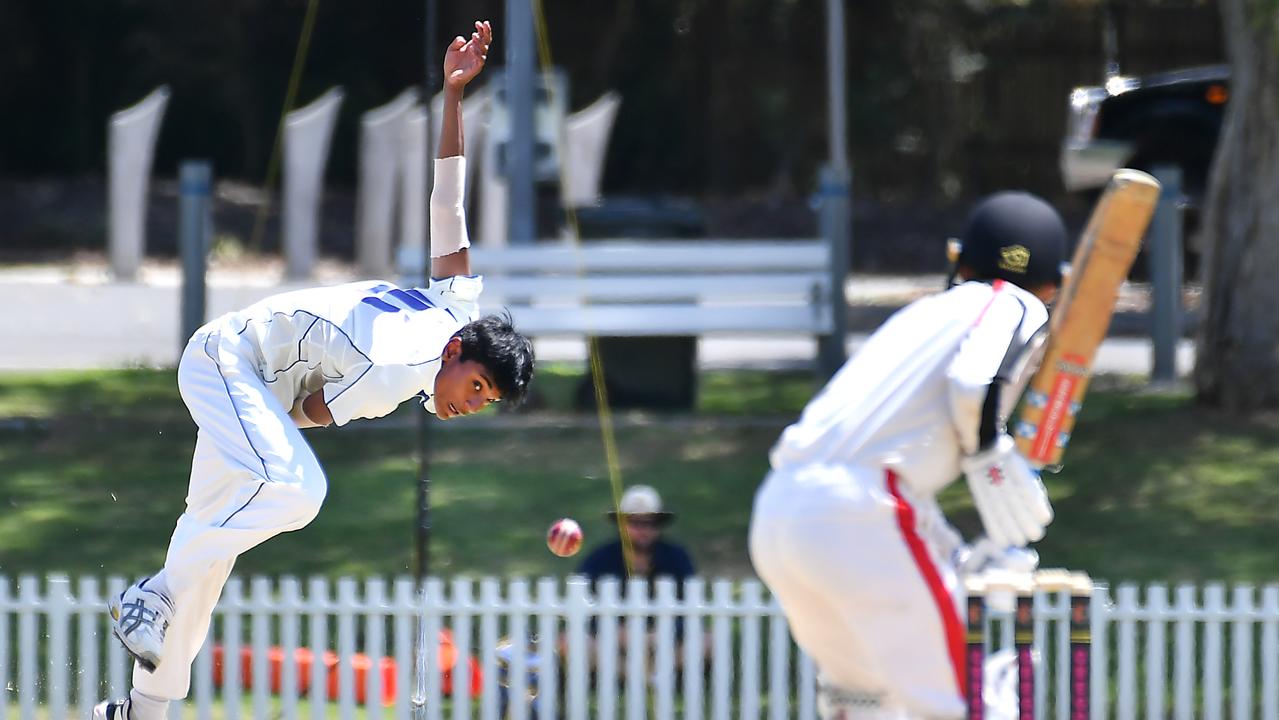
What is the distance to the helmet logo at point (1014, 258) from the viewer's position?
4.73 meters

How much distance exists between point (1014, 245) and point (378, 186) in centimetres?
1585

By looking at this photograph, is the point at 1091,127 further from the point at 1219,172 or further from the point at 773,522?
the point at 773,522

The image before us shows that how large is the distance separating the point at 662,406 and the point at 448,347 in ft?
23.3

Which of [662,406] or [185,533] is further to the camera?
[662,406]

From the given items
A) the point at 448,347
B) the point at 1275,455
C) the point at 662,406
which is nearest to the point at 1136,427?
the point at 1275,455

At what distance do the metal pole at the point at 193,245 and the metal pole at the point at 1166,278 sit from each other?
5.84 metres

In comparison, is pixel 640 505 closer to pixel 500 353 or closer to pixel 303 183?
pixel 500 353

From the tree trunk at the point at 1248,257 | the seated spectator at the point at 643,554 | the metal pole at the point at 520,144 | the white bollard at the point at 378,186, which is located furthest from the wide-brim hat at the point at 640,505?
the white bollard at the point at 378,186

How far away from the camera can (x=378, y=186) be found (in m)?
20.2

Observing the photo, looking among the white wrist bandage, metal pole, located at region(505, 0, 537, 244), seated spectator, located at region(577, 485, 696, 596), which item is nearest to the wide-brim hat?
seated spectator, located at region(577, 485, 696, 596)

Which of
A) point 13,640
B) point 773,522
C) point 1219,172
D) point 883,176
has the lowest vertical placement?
point 883,176

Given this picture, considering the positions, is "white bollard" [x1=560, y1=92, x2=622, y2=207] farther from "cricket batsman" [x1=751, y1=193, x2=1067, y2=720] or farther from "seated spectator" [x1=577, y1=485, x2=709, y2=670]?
"cricket batsman" [x1=751, y1=193, x2=1067, y2=720]

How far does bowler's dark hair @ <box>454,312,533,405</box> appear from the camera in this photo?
518cm

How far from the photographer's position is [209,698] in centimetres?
743
